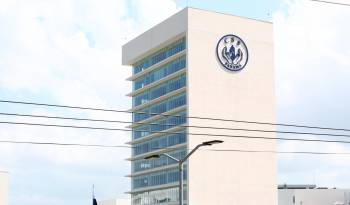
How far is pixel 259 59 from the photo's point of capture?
159 metres

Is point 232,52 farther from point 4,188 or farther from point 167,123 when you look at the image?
point 4,188

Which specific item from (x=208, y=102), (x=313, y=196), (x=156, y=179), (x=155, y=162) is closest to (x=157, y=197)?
(x=156, y=179)

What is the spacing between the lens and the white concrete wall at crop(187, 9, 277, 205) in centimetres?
14812

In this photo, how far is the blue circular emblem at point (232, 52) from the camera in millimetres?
153750

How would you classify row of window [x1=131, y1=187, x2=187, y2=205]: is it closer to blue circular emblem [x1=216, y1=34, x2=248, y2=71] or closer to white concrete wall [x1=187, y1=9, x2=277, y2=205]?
white concrete wall [x1=187, y1=9, x2=277, y2=205]

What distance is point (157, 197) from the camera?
6196 inches

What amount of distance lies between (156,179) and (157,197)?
3.67 meters

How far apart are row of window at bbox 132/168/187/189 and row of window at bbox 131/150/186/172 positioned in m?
1.63

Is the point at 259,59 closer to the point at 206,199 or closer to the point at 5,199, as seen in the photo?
the point at 206,199

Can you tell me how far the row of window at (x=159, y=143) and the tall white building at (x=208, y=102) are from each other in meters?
0.20

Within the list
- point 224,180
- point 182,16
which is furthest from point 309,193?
point 182,16

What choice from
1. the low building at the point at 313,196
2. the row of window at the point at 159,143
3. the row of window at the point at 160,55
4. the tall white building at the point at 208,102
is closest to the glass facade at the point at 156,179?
the tall white building at the point at 208,102

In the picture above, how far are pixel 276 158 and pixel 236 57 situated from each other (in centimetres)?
2170

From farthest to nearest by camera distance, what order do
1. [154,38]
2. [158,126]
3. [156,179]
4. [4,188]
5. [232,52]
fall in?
[4,188]
[154,38]
[158,126]
[156,179]
[232,52]
